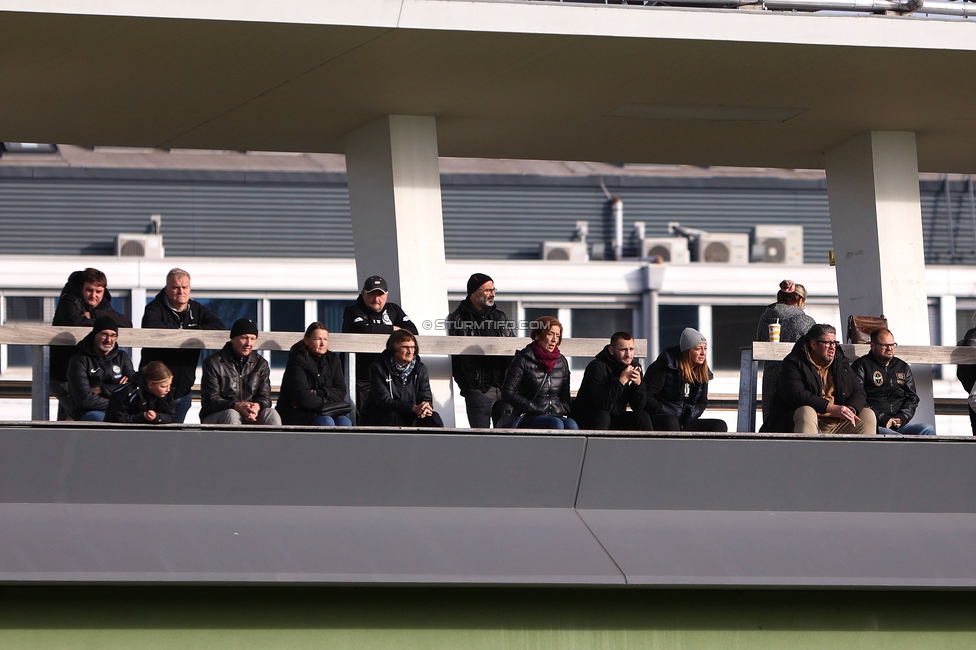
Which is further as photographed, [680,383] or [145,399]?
[680,383]

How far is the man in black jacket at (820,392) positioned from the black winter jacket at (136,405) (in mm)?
3779

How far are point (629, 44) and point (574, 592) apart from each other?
3.66 m

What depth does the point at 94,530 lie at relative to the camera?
22.4 feet

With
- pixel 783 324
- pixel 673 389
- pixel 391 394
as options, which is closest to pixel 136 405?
pixel 391 394

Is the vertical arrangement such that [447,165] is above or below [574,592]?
above

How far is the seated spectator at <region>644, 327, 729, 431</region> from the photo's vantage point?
809cm

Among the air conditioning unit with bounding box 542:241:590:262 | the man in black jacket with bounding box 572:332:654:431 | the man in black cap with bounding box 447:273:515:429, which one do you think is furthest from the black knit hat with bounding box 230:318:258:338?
the air conditioning unit with bounding box 542:241:590:262

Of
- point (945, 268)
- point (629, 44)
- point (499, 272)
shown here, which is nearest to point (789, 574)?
point (629, 44)

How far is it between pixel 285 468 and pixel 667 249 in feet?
44.7

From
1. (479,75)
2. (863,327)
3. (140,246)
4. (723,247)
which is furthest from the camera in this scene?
(723,247)

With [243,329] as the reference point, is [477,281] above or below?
above

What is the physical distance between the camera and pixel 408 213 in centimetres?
992

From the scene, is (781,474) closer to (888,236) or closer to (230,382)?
(230,382)

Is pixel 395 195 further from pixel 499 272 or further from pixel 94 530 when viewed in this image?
pixel 499 272
